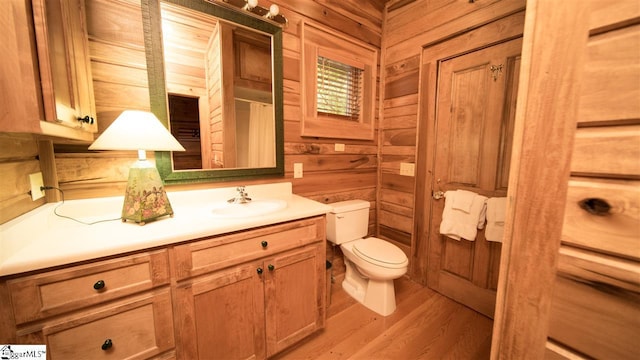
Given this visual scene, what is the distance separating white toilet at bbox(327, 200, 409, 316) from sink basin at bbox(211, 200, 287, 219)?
1.85 ft

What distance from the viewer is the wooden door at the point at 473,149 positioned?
1.55 m

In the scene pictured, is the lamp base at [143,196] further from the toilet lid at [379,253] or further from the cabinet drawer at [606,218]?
the cabinet drawer at [606,218]

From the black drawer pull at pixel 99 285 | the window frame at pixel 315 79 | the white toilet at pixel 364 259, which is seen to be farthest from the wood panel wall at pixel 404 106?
the black drawer pull at pixel 99 285

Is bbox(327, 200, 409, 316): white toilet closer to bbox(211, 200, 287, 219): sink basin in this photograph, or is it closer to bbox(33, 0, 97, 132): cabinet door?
bbox(211, 200, 287, 219): sink basin

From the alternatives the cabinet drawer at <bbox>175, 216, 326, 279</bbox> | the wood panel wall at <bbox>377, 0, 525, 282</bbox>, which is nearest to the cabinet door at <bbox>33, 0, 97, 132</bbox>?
the cabinet drawer at <bbox>175, 216, 326, 279</bbox>

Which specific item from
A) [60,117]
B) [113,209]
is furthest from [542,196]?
[113,209]

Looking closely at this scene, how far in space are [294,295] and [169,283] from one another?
66cm

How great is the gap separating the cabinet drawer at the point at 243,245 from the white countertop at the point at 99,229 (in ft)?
0.14

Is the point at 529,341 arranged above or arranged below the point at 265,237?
below

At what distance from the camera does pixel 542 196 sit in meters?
0.62

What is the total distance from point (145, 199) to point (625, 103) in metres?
1.62

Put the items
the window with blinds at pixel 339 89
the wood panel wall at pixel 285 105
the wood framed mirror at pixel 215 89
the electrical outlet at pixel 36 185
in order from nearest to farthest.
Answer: the electrical outlet at pixel 36 185
the wood panel wall at pixel 285 105
the wood framed mirror at pixel 215 89
the window with blinds at pixel 339 89

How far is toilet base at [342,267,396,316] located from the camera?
1726 mm

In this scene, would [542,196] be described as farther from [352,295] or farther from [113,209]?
[113,209]
